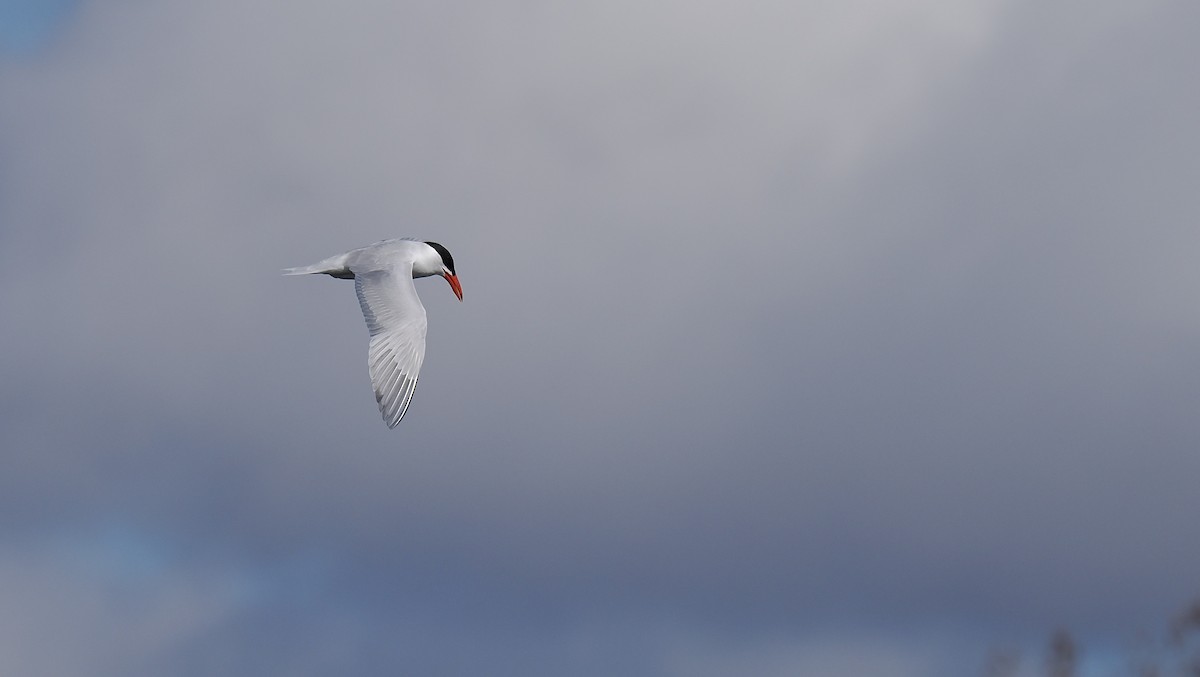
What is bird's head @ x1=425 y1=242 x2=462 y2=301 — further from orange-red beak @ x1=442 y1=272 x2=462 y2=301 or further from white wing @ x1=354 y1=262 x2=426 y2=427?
white wing @ x1=354 y1=262 x2=426 y2=427

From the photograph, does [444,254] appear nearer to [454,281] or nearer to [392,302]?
[454,281]

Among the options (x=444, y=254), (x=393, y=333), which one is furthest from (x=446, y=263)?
(x=393, y=333)

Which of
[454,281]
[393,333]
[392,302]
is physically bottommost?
[393,333]

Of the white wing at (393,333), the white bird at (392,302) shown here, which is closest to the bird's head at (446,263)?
the white bird at (392,302)

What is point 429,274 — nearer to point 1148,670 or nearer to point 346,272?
point 346,272

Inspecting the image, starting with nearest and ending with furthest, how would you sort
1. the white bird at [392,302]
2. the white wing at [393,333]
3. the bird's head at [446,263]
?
the white wing at [393,333] → the white bird at [392,302] → the bird's head at [446,263]

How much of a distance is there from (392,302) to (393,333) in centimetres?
127

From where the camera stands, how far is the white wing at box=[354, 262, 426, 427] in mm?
19734

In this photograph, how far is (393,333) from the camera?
21.0 metres

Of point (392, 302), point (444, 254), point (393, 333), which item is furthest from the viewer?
point (444, 254)

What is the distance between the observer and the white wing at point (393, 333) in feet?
64.7

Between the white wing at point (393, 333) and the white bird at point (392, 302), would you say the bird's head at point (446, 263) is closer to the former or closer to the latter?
the white bird at point (392, 302)

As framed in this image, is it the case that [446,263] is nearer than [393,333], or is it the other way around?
[393,333]

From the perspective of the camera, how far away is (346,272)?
24.8 meters
